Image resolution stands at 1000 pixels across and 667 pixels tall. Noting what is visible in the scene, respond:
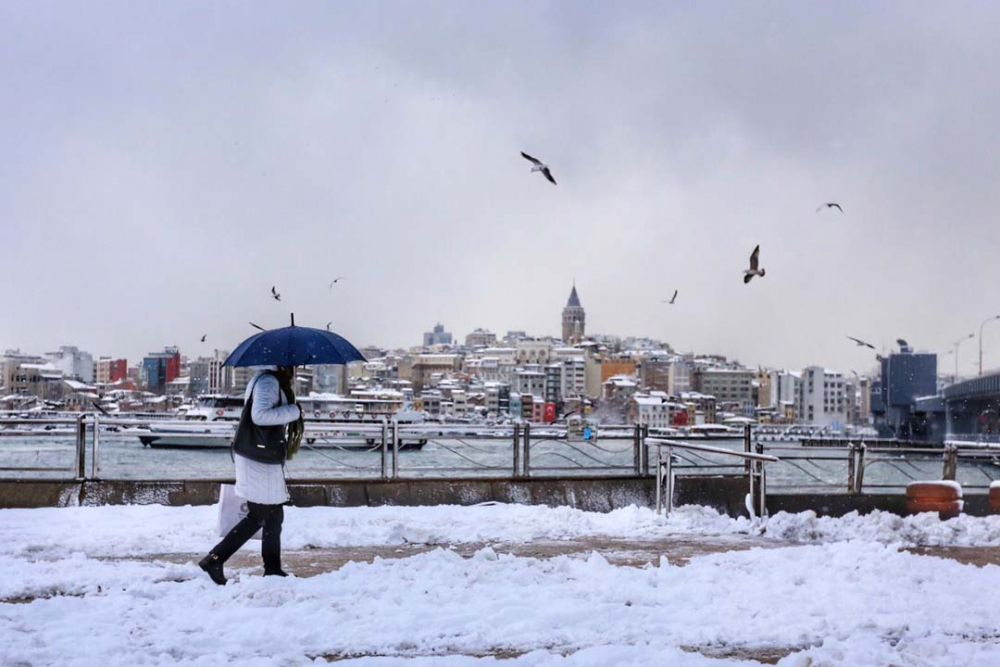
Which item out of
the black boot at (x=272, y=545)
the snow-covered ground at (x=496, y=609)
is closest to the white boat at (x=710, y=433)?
the snow-covered ground at (x=496, y=609)

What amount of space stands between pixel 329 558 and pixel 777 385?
196m

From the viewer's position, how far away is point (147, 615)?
19.2 feet

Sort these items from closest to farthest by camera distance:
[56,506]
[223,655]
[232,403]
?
[223,655] → [56,506] → [232,403]

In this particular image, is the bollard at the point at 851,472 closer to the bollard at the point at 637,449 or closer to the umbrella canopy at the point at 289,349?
the bollard at the point at 637,449

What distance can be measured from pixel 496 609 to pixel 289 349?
8.12 ft

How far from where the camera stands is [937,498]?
12305mm

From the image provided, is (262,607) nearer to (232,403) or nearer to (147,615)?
(147,615)

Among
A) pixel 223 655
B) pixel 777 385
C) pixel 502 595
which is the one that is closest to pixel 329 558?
pixel 502 595

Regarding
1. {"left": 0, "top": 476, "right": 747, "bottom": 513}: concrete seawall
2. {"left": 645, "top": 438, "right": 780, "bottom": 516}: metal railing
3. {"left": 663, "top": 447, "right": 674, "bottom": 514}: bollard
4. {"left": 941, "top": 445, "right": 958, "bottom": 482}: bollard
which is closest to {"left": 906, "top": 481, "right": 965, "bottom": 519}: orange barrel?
{"left": 941, "top": 445, "right": 958, "bottom": 482}: bollard

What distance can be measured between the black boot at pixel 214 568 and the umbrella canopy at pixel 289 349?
1325mm

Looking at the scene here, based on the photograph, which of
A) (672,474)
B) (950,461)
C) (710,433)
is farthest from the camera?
(710,433)

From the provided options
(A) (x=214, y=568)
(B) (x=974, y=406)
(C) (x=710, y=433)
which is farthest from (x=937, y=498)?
(B) (x=974, y=406)

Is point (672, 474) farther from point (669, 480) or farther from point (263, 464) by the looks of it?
point (263, 464)

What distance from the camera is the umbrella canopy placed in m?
7.34
